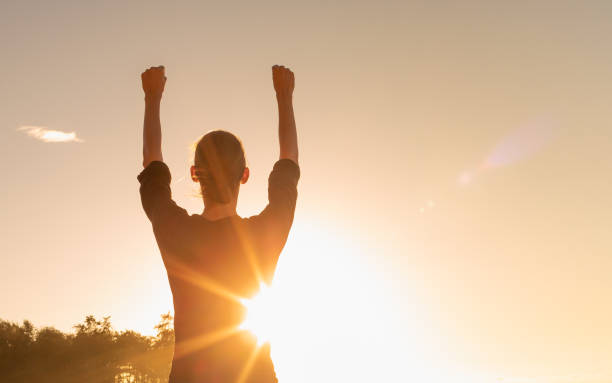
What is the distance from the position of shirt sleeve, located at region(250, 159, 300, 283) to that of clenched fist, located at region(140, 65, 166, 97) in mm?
908

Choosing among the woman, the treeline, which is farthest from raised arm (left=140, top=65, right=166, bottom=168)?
the treeline

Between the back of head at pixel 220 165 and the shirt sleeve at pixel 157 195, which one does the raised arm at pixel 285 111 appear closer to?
the back of head at pixel 220 165

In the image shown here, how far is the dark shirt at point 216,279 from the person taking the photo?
103 inches

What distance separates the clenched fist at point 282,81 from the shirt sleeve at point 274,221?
24.3 inches

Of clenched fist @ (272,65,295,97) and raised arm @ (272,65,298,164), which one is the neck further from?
clenched fist @ (272,65,295,97)

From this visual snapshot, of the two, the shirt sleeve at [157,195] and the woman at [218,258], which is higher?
the shirt sleeve at [157,195]

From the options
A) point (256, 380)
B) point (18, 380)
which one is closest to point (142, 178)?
point (256, 380)

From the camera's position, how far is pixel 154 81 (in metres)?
3.45

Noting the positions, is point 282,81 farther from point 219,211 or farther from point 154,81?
point 219,211

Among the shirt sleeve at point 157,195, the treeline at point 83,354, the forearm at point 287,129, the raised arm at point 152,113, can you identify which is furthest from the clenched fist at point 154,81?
the treeline at point 83,354

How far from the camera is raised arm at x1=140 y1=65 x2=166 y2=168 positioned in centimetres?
317

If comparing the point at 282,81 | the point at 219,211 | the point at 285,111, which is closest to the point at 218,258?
the point at 219,211

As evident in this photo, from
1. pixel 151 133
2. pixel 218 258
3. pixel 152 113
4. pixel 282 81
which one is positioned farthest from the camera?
pixel 282 81

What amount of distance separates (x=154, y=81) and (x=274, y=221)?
1.20 meters
